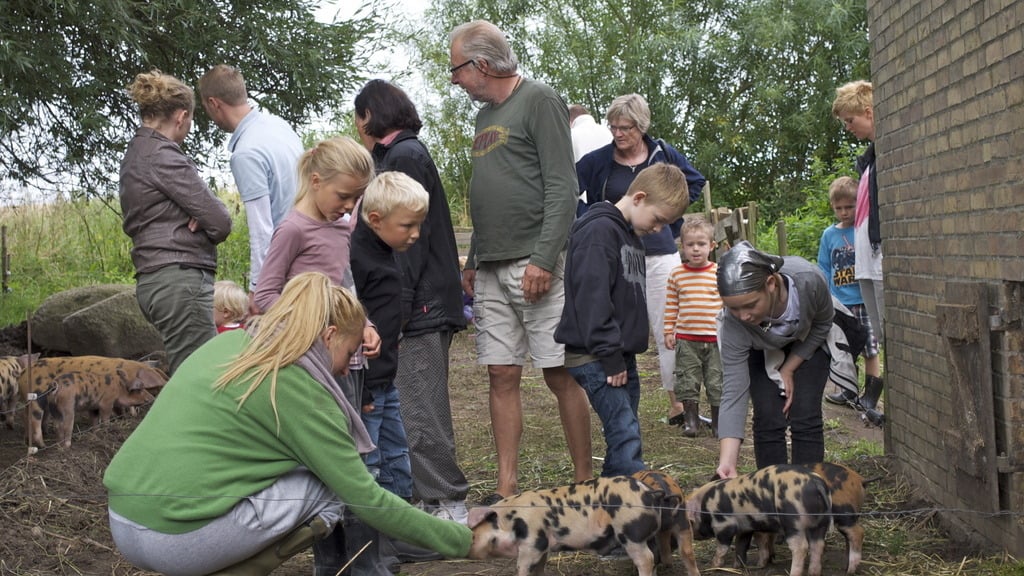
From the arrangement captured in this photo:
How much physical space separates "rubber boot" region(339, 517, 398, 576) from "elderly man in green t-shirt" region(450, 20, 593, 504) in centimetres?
131

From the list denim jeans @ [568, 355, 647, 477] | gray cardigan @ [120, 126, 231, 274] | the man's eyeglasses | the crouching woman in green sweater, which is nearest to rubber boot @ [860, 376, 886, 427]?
denim jeans @ [568, 355, 647, 477]

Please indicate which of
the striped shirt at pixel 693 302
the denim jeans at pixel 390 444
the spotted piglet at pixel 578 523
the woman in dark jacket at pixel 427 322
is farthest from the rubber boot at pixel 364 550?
the striped shirt at pixel 693 302

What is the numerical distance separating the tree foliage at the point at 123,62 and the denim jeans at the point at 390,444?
4870mm

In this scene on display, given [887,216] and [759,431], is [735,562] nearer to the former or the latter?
[759,431]

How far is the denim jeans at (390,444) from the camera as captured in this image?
16.7ft

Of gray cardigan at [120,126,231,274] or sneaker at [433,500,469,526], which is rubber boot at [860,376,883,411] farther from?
gray cardigan at [120,126,231,274]

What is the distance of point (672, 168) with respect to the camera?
534cm

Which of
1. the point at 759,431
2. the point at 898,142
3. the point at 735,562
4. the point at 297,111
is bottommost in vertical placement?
the point at 735,562

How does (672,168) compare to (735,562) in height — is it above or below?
above

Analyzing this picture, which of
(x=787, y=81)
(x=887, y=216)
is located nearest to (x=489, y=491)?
(x=887, y=216)

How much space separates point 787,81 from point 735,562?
79.7 feet

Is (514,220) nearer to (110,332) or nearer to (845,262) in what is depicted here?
(845,262)

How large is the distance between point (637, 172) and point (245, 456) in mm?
4758

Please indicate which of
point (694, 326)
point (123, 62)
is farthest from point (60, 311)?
point (694, 326)
